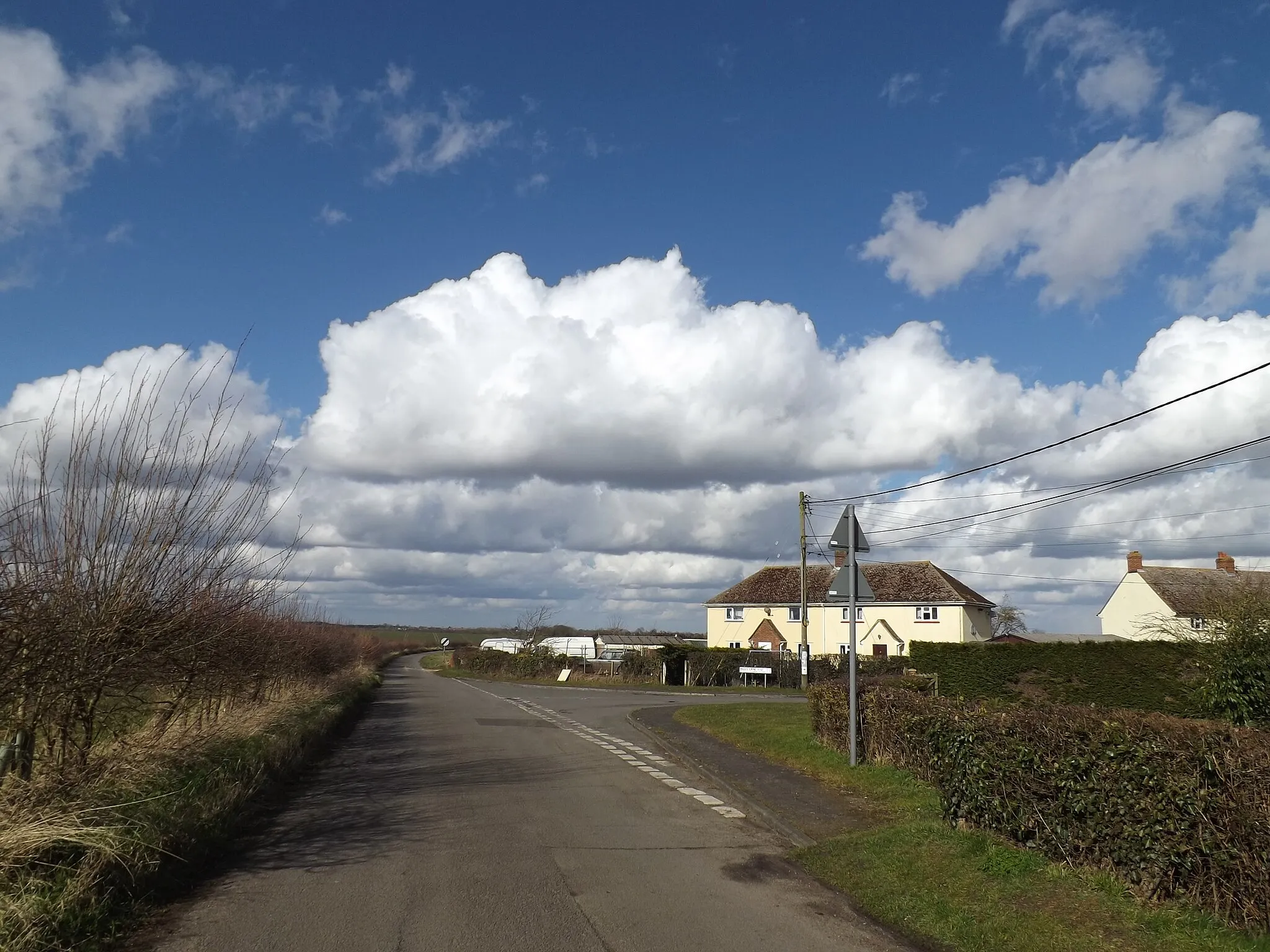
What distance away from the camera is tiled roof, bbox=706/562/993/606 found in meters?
60.5

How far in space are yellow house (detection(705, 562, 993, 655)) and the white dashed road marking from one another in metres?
33.2

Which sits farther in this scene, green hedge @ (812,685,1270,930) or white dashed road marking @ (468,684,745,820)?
white dashed road marking @ (468,684,745,820)

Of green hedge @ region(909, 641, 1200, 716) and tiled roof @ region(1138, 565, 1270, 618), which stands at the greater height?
tiled roof @ region(1138, 565, 1270, 618)

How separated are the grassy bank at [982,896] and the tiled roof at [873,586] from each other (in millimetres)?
50683

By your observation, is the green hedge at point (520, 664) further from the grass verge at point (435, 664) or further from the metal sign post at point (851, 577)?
the metal sign post at point (851, 577)

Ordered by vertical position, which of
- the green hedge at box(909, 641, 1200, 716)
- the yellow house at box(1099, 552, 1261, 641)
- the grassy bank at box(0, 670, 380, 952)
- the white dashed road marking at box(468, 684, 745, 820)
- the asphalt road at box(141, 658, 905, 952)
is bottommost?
the white dashed road marking at box(468, 684, 745, 820)

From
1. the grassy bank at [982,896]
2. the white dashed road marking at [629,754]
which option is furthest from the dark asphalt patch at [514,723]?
the grassy bank at [982,896]

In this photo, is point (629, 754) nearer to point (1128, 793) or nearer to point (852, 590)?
point (852, 590)

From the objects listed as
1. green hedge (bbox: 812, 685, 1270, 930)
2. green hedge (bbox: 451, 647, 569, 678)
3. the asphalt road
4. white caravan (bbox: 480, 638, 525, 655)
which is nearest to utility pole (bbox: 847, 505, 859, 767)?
the asphalt road

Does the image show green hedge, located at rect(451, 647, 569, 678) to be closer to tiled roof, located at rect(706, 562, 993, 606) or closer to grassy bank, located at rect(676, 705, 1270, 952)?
tiled roof, located at rect(706, 562, 993, 606)

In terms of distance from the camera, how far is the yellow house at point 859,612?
5962cm

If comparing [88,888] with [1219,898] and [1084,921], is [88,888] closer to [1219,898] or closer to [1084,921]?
[1084,921]

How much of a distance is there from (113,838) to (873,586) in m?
58.6

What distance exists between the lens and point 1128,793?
21.9ft
